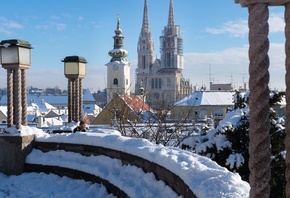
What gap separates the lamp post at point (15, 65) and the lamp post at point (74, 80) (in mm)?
1493

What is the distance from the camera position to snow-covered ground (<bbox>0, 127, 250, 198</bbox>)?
4.01 m

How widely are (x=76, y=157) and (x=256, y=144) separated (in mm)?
5287

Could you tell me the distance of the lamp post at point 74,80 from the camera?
404 inches

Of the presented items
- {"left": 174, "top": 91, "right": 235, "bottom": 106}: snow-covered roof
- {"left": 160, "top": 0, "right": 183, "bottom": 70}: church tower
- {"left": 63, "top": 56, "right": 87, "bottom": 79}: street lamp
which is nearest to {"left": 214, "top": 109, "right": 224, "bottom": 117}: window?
{"left": 174, "top": 91, "right": 235, "bottom": 106}: snow-covered roof

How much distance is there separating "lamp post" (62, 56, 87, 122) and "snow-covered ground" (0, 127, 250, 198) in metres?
1.85

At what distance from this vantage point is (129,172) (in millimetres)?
6266

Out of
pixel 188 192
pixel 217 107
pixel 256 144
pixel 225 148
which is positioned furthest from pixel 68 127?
pixel 217 107

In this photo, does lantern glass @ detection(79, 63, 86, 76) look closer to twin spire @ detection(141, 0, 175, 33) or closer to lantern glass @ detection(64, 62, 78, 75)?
lantern glass @ detection(64, 62, 78, 75)

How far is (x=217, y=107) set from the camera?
2537 inches

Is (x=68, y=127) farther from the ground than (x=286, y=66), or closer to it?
closer to it

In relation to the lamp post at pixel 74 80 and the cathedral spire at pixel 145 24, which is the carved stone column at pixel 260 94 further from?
the cathedral spire at pixel 145 24

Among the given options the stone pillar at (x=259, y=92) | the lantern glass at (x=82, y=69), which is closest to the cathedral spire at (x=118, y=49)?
the lantern glass at (x=82, y=69)

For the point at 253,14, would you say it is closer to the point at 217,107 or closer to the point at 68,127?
the point at 68,127

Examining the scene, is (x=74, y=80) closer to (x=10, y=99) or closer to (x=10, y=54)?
(x=10, y=99)
